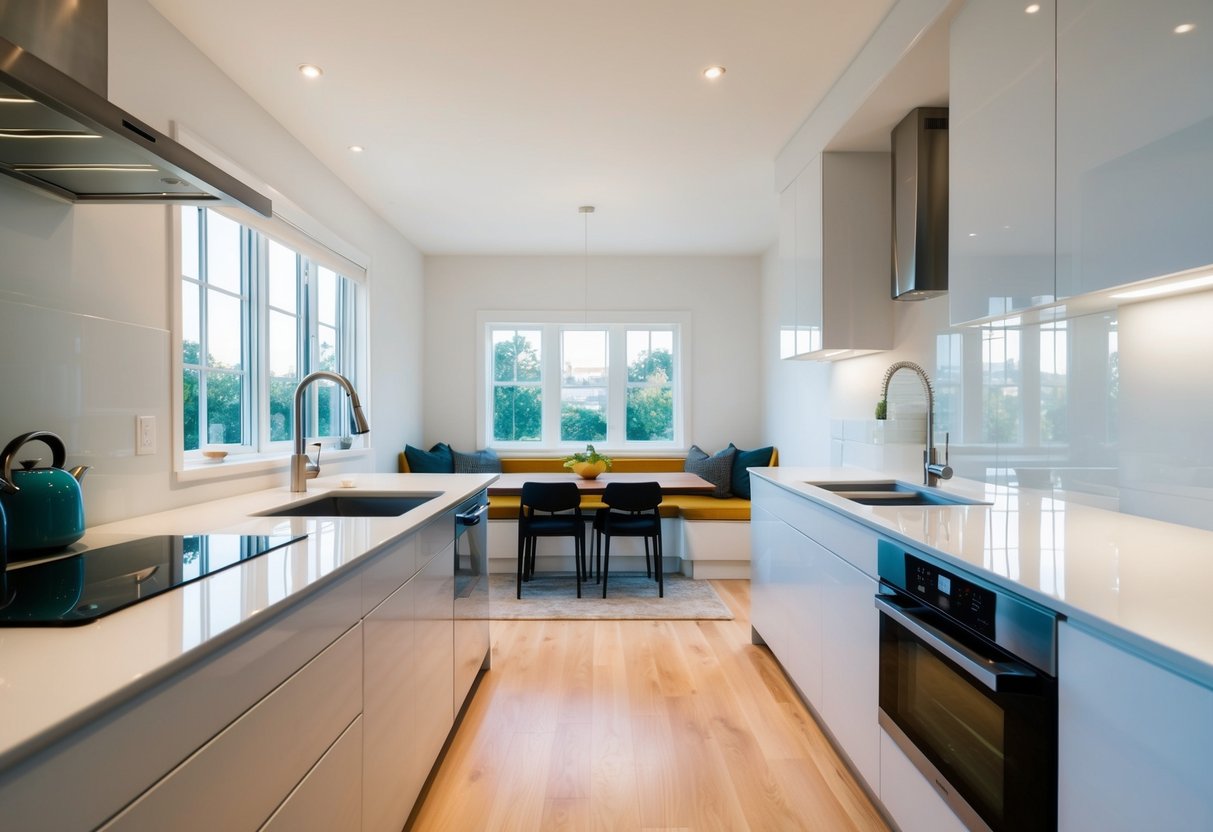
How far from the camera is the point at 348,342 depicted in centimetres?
394

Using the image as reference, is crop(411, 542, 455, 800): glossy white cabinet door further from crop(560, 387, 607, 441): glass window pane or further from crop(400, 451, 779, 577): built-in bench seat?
crop(560, 387, 607, 441): glass window pane

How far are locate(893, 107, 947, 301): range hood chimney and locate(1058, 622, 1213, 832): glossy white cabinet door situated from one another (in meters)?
1.77

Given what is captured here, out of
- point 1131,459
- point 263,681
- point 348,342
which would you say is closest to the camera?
point 263,681

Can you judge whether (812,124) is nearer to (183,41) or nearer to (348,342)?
(183,41)

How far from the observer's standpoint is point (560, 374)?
5652mm

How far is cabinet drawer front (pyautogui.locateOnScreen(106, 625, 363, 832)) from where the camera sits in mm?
756

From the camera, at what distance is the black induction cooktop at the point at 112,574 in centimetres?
87

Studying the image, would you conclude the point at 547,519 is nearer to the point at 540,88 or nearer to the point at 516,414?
the point at 516,414

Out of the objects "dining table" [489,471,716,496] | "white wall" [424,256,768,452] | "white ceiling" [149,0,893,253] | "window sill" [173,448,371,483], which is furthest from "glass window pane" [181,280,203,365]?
"white wall" [424,256,768,452]

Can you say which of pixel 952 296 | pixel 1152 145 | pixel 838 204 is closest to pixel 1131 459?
pixel 952 296

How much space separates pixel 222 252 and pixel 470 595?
1829mm

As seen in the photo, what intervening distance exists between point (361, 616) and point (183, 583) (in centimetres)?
41

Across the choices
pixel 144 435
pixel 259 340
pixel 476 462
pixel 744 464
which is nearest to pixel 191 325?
pixel 259 340

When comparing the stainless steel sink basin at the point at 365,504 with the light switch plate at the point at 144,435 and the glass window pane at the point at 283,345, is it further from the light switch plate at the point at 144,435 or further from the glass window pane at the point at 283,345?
the glass window pane at the point at 283,345
